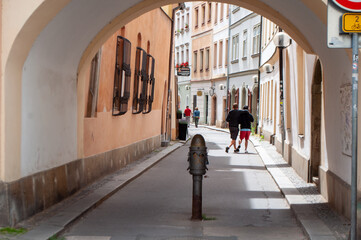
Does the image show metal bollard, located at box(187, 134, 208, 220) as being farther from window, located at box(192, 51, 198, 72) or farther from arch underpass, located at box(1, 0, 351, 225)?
window, located at box(192, 51, 198, 72)

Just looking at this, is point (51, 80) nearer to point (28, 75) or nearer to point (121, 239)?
point (28, 75)

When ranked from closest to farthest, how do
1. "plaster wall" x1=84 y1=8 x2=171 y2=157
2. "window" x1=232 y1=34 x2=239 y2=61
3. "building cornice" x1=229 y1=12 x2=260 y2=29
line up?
1. "plaster wall" x1=84 y1=8 x2=171 y2=157
2. "building cornice" x1=229 y1=12 x2=260 y2=29
3. "window" x1=232 y1=34 x2=239 y2=61

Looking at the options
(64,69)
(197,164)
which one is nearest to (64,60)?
(64,69)

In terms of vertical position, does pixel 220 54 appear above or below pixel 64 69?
above

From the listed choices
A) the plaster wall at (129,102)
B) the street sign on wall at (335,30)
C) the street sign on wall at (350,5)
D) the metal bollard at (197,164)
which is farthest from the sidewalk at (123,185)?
the street sign on wall at (350,5)

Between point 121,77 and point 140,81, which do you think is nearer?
point 121,77

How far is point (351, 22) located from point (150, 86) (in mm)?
16788

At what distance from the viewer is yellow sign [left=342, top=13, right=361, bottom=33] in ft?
20.7

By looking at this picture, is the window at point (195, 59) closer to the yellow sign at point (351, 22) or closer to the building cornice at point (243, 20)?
the building cornice at point (243, 20)

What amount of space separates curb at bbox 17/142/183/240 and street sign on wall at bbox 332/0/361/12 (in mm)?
4140

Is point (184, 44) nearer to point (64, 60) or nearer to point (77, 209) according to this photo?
point (64, 60)

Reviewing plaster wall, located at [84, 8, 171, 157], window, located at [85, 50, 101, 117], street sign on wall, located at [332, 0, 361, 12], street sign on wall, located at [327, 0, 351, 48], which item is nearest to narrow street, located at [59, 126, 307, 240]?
plaster wall, located at [84, 8, 171, 157]

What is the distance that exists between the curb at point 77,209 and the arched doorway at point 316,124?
12.8 feet

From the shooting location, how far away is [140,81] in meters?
20.3
